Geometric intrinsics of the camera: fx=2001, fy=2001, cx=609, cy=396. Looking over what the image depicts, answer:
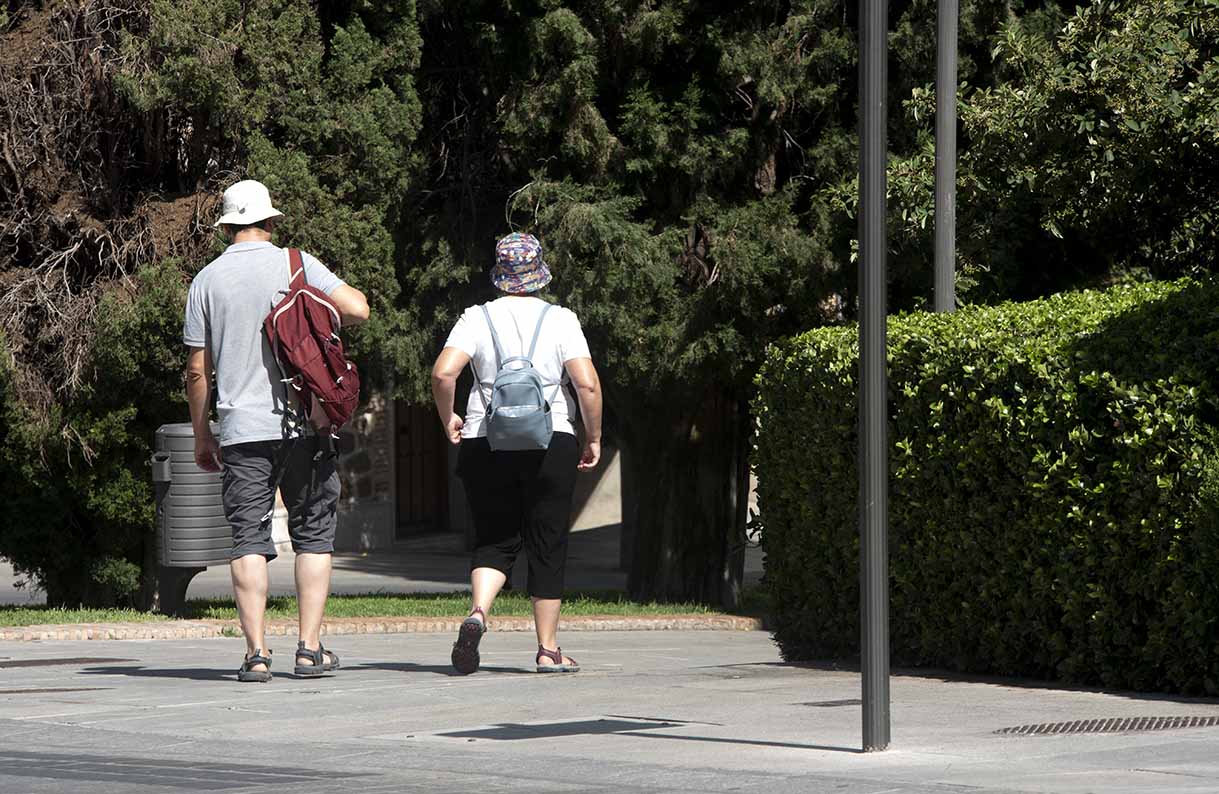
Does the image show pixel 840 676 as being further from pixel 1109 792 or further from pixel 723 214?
pixel 723 214

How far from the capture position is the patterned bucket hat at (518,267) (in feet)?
27.8

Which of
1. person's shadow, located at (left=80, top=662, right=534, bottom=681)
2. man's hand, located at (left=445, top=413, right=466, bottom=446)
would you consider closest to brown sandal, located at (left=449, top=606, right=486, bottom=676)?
person's shadow, located at (left=80, top=662, right=534, bottom=681)

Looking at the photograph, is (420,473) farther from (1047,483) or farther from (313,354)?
(1047,483)

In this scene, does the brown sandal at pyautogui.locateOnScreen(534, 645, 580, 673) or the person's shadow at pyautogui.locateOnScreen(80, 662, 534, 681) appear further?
the brown sandal at pyautogui.locateOnScreen(534, 645, 580, 673)

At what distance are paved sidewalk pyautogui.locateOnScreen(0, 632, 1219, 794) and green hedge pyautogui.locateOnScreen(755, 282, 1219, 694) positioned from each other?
0.26 meters

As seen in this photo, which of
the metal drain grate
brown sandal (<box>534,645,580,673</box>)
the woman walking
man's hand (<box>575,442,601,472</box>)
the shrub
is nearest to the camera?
the metal drain grate

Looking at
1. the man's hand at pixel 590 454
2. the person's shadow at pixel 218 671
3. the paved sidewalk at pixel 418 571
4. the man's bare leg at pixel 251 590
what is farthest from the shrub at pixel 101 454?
the man's hand at pixel 590 454

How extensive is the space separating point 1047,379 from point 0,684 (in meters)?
4.41

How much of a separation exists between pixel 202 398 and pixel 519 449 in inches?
51.2

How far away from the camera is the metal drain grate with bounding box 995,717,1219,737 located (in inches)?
251

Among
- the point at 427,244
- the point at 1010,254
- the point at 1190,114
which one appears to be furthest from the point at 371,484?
the point at 1190,114

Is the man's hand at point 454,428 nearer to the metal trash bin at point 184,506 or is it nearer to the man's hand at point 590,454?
the man's hand at point 590,454

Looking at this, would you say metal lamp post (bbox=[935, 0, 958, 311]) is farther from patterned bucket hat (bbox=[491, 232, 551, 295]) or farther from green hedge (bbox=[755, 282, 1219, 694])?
patterned bucket hat (bbox=[491, 232, 551, 295])

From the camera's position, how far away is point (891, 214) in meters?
13.5
